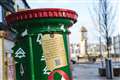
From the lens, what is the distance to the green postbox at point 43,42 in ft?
10.1

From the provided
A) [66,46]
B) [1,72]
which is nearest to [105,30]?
[1,72]

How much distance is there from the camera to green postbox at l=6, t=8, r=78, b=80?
10.1ft

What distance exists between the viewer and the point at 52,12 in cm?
305

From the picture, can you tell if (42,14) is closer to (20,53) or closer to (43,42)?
(43,42)

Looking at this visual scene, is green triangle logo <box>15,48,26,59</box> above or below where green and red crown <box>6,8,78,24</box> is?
below

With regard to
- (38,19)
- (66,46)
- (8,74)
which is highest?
(38,19)

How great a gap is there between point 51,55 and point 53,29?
0.21 metres

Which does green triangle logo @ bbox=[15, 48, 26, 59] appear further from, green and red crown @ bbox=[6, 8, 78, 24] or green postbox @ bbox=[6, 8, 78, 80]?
green and red crown @ bbox=[6, 8, 78, 24]

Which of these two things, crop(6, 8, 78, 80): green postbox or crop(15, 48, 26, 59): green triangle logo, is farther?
crop(15, 48, 26, 59): green triangle logo

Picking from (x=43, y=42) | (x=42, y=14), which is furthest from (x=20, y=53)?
(x=42, y=14)

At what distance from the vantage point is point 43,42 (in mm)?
3123

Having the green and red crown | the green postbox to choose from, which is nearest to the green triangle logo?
the green postbox

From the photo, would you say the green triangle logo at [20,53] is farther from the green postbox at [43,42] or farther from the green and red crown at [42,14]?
the green and red crown at [42,14]

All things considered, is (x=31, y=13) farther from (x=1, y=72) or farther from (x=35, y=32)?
(x=1, y=72)
